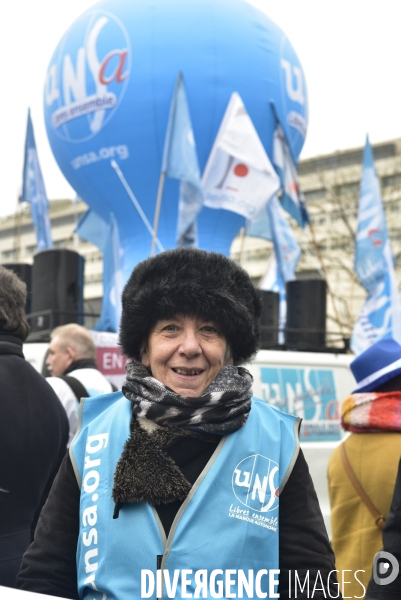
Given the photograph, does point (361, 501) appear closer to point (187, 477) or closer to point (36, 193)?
point (187, 477)

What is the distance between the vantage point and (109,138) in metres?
13.8

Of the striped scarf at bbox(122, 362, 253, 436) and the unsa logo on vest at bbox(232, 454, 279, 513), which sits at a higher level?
the striped scarf at bbox(122, 362, 253, 436)

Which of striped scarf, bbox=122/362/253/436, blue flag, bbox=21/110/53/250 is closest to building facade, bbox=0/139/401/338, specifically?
blue flag, bbox=21/110/53/250

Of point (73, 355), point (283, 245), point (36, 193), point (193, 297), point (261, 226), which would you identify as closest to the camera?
point (193, 297)

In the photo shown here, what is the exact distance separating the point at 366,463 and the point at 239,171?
28.6ft

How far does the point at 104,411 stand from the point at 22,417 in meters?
0.90

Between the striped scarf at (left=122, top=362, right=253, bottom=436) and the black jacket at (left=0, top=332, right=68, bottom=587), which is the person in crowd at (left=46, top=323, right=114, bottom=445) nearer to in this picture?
the black jacket at (left=0, top=332, right=68, bottom=587)

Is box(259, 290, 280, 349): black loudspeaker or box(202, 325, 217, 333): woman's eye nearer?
box(202, 325, 217, 333): woman's eye

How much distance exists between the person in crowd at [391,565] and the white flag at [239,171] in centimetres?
958

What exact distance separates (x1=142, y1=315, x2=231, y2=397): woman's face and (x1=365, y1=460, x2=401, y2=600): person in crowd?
0.59 metres

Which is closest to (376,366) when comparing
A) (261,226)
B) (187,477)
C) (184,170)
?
(187,477)

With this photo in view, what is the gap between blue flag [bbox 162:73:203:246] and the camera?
37.8 feet

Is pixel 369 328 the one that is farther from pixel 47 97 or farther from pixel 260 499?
pixel 260 499

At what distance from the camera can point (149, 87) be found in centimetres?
1341
